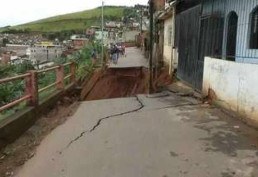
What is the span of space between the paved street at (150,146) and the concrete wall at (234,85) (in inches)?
13.8

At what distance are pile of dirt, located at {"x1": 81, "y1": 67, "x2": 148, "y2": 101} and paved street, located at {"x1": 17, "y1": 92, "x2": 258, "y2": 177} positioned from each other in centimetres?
979

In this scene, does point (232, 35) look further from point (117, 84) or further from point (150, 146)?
point (117, 84)

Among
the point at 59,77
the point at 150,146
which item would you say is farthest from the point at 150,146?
the point at 59,77

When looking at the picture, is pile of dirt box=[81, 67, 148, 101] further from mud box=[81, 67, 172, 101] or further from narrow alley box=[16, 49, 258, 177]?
narrow alley box=[16, 49, 258, 177]

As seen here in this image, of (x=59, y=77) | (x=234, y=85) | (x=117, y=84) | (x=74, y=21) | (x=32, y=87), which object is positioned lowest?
(x=117, y=84)

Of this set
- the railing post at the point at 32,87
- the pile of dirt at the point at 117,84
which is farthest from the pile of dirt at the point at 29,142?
the pile of dirt at the point at 117,84

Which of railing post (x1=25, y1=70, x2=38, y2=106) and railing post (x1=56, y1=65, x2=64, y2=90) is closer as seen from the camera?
railing post (x1=25, y1=70, x2=38, y2=106)

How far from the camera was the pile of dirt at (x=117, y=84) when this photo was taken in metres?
22.2

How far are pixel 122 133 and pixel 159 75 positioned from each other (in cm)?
1302

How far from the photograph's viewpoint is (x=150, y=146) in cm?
798

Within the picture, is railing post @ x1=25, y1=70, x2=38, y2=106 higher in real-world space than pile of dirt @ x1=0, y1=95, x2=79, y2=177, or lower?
higher

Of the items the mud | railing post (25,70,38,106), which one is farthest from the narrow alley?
the mud

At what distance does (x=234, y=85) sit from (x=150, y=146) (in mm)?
3335

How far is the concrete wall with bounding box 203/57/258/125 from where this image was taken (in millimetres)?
9117
